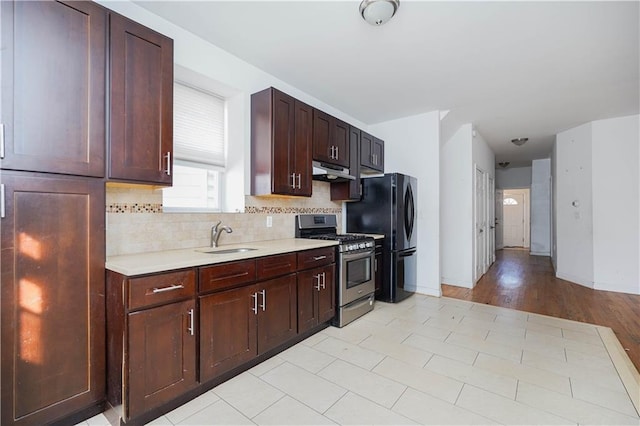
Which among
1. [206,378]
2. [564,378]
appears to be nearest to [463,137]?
[564,378]

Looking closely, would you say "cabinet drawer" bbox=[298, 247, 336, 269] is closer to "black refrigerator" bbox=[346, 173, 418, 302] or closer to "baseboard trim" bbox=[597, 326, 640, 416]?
"black refrigerator" bbox=[346, 173, 418, 302]

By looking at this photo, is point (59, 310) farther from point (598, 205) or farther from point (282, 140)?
point (598, 205)

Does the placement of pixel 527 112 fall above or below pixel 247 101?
above

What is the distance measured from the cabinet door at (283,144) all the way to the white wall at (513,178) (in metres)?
8.89

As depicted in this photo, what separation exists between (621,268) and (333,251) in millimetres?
4816

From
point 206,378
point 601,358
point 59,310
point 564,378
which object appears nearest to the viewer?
point 59,310

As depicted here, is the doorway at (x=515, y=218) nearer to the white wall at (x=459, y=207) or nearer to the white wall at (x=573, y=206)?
the white wall at (x=573, y=206)

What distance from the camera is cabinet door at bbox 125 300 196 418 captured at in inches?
62.9

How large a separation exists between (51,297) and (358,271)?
2599 mm

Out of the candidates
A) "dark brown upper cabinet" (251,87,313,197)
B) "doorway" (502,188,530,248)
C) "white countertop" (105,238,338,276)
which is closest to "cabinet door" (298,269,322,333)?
"white countertop" (105,238,338,276)

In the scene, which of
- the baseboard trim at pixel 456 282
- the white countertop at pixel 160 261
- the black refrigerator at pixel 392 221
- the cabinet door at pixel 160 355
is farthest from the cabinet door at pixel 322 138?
the baseboard trim at pixel 456 282

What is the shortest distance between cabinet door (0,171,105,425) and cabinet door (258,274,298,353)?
983 millimetres

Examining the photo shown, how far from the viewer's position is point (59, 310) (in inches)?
61.2

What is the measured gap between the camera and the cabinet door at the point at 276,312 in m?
2.28
